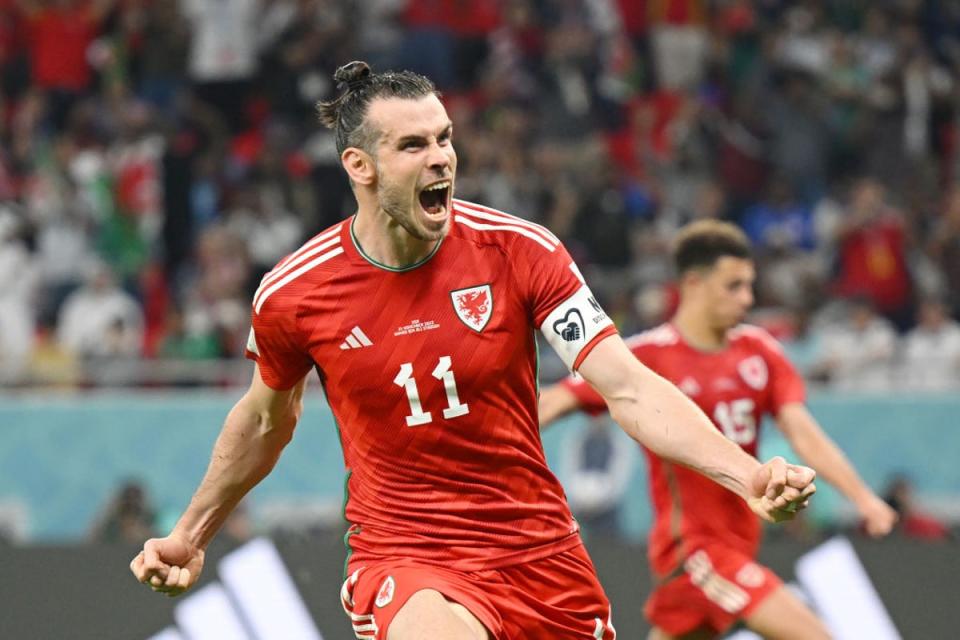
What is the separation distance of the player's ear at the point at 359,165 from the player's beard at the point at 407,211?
0.06 meters

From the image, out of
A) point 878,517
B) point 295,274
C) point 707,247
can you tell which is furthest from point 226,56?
point 295,274

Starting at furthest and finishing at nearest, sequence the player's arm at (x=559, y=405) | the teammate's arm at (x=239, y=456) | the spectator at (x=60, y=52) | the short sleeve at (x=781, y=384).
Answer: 1. the spectator at (x=60, y=52)
2. the short sleeve at (x=781, y=384)
3. the player's arm at (x=559, y=405)
4. the teammate's arm at (x=239, y=456)

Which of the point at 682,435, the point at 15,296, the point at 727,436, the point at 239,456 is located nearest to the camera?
the point at 682,435

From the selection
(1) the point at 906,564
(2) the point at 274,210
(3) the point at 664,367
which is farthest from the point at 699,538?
(2) the point at 274,210

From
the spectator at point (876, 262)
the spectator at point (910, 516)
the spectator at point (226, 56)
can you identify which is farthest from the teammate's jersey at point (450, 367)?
the spectator at point (226, 56)

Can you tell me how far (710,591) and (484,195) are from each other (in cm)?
687

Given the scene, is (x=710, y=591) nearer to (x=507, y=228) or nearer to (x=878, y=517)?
(x=878, y=517)

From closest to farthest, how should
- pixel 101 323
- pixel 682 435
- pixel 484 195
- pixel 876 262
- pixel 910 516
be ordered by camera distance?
pixel 682 435 → pixel 910 516 → pixel 101 323 → pixel 876 262 → pixel 484 195

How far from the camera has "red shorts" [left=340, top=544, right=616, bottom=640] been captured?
477 cm

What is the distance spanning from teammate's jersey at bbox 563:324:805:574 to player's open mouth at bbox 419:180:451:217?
2.29m

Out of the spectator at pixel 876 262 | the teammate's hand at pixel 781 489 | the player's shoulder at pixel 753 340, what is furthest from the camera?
the spectator at pixel 876 262

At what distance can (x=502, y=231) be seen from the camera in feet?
16.2

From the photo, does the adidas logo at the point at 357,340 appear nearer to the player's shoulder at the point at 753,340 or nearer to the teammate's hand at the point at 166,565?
the teammate's hand at the point at 166,565

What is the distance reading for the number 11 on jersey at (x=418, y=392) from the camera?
4.85 m
